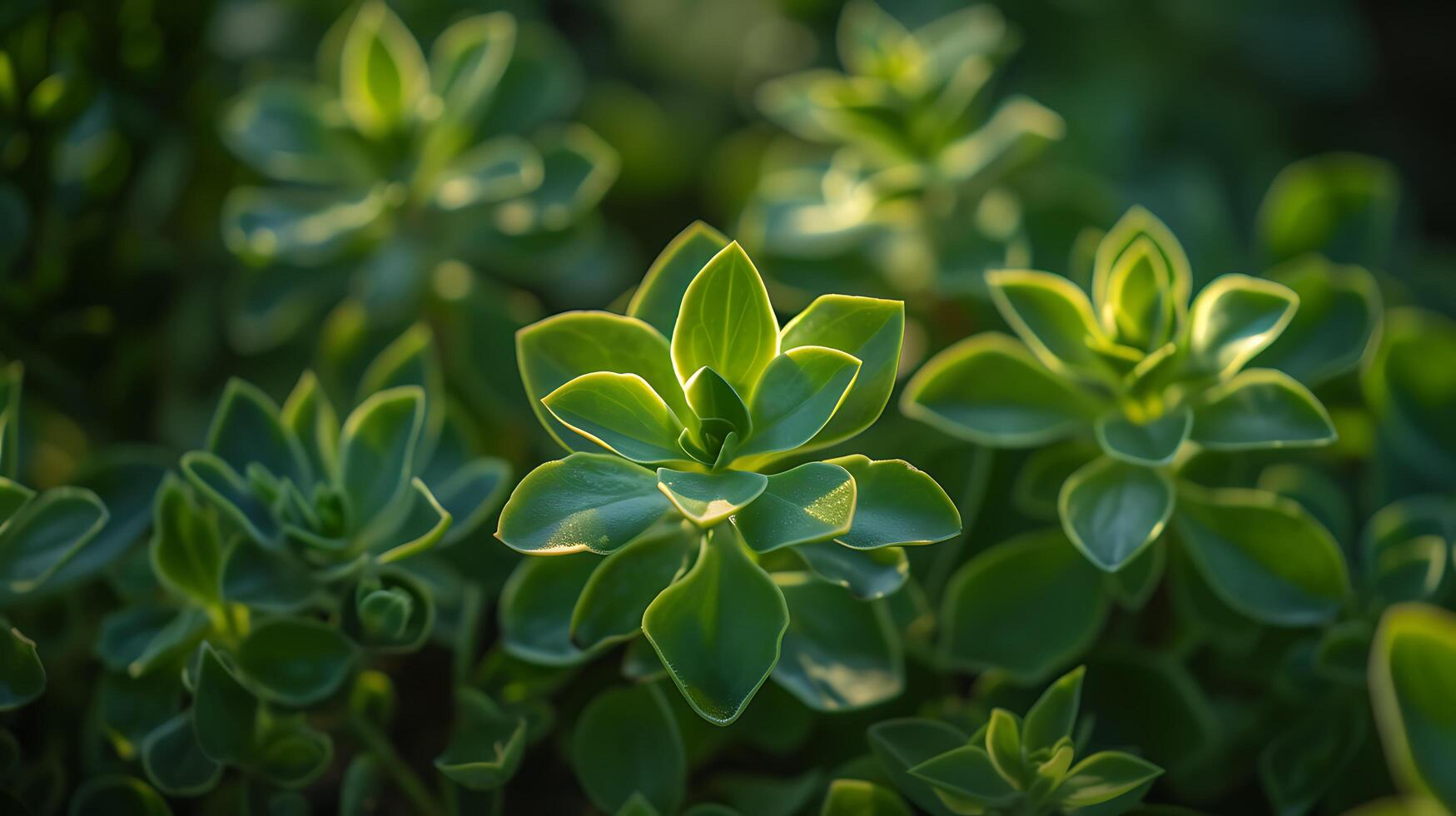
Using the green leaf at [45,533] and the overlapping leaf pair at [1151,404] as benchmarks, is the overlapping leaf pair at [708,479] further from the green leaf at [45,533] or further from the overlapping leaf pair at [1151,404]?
the green leaf at [45,533]

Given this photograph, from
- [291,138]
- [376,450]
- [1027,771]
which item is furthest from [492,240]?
[1027,771]

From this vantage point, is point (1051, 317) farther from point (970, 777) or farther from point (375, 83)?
point (375, 83)

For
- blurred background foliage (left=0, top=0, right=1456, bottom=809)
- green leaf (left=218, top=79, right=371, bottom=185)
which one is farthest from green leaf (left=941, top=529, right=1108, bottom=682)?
green leaf (left=218, top=79, right=371, bottom=185)

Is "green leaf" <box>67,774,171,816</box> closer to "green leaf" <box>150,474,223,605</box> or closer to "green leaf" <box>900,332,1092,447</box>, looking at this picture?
"green leaf" <box>150,474,223,605</box>

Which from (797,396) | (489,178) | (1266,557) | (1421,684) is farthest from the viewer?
(489,178)

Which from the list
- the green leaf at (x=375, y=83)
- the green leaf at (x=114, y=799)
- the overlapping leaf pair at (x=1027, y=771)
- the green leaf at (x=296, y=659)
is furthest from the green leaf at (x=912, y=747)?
the green leaf at (x=375, y=83)
